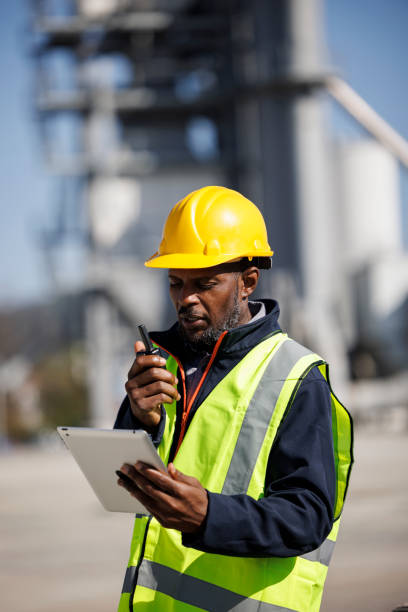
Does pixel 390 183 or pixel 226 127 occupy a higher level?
pixel 226 127

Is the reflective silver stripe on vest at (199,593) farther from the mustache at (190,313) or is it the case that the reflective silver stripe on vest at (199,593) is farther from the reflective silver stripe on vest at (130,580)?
the mustache at (190,313)

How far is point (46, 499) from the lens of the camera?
1205 centimetres

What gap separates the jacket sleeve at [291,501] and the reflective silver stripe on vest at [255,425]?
56 millimetres

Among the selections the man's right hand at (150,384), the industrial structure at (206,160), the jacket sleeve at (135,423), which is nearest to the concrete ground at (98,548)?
the jacket sleeve at (135,423)

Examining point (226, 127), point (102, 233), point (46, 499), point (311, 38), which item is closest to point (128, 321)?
point (102, 233)

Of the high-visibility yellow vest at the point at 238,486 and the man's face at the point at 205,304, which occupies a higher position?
the man's face at the point at 205,304

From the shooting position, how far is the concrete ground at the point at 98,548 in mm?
6375

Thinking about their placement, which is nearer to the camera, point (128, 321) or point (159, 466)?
point (159, 466)

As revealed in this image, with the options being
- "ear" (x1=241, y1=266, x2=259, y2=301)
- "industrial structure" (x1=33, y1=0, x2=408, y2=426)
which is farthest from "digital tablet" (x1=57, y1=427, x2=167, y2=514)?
"industrial structure" (x1=33, y1=0, x2=408, y2=426)

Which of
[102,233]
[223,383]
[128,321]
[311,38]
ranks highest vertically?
[311,38]

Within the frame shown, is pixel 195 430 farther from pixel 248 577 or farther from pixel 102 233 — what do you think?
pixel 102 233

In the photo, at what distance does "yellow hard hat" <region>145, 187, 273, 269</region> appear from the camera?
2.62 metres

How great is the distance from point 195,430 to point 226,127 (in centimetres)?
2927

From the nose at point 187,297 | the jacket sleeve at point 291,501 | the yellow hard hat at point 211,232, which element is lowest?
the jacket sleeve at point 291,501
